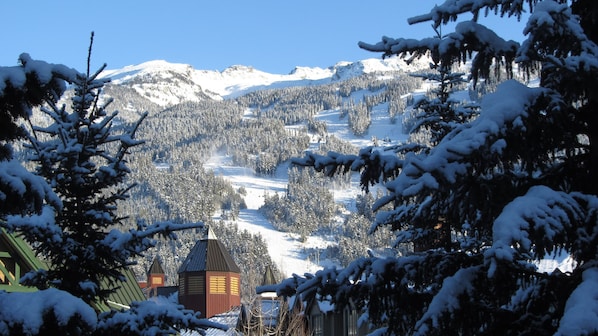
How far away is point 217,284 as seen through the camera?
6519cm

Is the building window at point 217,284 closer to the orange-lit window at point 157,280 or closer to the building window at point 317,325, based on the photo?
the orange-lit window at point 157,280

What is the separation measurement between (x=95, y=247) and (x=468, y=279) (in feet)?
16.3

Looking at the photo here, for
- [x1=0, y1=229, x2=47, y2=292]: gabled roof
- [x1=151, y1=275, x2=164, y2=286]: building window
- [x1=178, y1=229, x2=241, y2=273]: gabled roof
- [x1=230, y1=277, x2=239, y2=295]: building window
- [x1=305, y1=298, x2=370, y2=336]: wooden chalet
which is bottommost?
[x1=151, y1=275, x2=164, y2=286]: building window

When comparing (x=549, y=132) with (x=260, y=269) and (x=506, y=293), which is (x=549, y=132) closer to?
(x=506, y=293)

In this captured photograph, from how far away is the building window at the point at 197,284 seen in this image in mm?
64750

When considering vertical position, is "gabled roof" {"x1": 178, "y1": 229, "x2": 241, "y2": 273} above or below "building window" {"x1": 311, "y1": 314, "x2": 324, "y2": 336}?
below

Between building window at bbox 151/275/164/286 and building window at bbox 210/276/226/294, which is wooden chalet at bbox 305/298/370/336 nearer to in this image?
building window at bbox 210/276/226/294

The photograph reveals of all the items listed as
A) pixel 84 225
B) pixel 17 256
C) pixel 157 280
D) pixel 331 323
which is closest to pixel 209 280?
pixel 157 280

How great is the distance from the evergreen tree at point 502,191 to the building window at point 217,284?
59576 mm

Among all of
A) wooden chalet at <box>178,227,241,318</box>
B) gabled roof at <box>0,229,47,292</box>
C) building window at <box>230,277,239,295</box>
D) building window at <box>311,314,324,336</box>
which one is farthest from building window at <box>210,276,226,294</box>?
gabled roof at <box>0,229,47,292</box>

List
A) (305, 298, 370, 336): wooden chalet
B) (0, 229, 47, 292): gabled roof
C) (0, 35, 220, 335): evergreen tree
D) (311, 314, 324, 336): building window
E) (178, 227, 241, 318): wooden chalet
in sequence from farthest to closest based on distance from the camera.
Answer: (178, 227, 241, 318): wooden chalet
(311, 314, 324, 336): building window
(305, 298, 370, 336): wooden chalet
(0, 229, 47, 292): gabled roof
(0, 35, 220, 335): evergreen tree

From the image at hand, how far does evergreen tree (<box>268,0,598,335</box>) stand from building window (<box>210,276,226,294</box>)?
59576 millimetres

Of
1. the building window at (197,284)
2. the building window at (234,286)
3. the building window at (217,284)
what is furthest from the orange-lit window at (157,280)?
the building window at (217,284)

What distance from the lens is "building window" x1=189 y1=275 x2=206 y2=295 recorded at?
6475 centimetres
